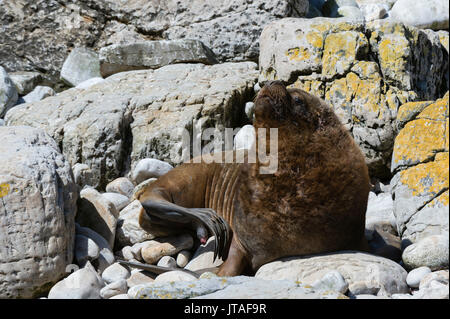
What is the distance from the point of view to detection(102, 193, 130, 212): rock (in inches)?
217

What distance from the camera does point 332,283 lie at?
3.33 meters

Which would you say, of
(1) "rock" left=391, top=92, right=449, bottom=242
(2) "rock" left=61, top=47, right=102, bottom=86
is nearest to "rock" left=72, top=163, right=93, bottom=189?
(2) "rock" left=61, top=47, right=102, bottom=86

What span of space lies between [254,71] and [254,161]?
10.4 ft

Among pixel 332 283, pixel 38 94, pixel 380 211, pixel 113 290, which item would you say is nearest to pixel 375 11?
pixel 380 211

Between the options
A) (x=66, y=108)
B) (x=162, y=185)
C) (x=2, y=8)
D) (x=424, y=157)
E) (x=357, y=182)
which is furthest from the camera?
(x=2, y=8)

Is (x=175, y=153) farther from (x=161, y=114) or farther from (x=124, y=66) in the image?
(x=124, y=66)

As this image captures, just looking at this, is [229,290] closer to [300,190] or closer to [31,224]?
[300,190]

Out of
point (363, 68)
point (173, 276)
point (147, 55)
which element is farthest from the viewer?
point (147, 55)

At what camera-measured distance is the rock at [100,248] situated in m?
4.45

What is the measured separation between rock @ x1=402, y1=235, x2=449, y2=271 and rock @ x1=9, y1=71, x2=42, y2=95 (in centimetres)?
590

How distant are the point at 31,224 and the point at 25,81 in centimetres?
468

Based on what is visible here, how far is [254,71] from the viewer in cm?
713

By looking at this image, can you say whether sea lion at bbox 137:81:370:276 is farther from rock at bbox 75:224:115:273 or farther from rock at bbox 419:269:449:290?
rock at bbox 75:224:115:273
